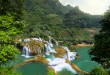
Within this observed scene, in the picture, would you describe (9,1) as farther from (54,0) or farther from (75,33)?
(54,0)

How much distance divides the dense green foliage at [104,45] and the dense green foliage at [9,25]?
649 centimetres

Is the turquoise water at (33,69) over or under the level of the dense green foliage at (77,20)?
under

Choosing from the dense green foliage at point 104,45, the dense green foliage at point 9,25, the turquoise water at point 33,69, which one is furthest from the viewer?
the turquoise water at point 33,69

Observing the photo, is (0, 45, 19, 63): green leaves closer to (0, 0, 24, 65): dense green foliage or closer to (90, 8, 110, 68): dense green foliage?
(0, 0, 24, 65): dense green foliage

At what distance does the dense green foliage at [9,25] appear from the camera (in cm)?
1353

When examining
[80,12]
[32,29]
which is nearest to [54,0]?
[80,12]

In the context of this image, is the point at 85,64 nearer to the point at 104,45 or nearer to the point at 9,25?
the point at 104,45

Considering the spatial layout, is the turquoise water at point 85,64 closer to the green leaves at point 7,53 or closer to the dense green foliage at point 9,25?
the dense green foliage at point 9,25

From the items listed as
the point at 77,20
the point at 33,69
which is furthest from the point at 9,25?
the point at 77,20

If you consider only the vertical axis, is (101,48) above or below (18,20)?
below

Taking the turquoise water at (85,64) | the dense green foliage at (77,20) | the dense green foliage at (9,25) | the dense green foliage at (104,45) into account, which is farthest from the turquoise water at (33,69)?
the dense green foliage at (77,20)

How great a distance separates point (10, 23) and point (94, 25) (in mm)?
153598

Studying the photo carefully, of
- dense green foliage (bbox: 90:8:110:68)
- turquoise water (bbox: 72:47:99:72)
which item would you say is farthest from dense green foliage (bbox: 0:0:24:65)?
turquoise water (bbox: 72:47:99:72)

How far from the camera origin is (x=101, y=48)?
771 inches
